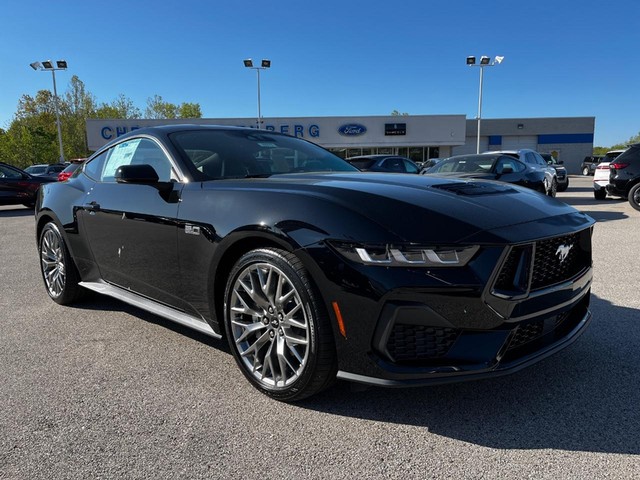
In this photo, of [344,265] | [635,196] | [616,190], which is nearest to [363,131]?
[616,190]

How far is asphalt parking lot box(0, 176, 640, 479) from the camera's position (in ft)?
6.46

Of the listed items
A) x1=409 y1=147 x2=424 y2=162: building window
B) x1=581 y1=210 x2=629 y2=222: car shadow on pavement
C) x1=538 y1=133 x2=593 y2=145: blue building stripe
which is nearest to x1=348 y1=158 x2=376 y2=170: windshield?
x1=581 y1=210 x2=629 y2=222: car shadow on pavement

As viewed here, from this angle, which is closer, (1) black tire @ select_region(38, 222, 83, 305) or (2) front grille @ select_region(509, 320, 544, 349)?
(2) front grille @ select_region(509, 320, 544, 349)

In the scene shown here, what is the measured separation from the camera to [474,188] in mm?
2719

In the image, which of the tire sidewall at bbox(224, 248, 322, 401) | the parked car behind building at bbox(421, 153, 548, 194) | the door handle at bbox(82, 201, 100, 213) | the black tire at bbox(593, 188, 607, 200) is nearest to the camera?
the tire sidewall at bbox(224, 248, 322, 401)

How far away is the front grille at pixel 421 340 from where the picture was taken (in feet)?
6.81

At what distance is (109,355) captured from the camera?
318 cm

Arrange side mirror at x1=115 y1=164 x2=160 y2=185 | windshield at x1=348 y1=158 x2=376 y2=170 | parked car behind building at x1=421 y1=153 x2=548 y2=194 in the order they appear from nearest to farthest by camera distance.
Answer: side mirror at x1=115 y1=164 x2=160 y2=185 < parked car behind building at x1=421 y1=153 x2=548 y2=194 < windshield at x1=348 y1=158 x2=376 y2=170

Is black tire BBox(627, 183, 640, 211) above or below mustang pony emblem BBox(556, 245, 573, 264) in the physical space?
below

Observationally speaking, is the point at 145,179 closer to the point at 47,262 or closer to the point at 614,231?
the point at 47,262

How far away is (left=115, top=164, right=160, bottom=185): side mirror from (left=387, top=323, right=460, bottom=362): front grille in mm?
1848

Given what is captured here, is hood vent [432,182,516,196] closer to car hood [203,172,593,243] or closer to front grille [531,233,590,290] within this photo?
car hood [203,172,593,243]

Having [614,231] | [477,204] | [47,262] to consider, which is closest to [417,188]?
[477,204]

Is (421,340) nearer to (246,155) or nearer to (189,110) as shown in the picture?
(246,155)
